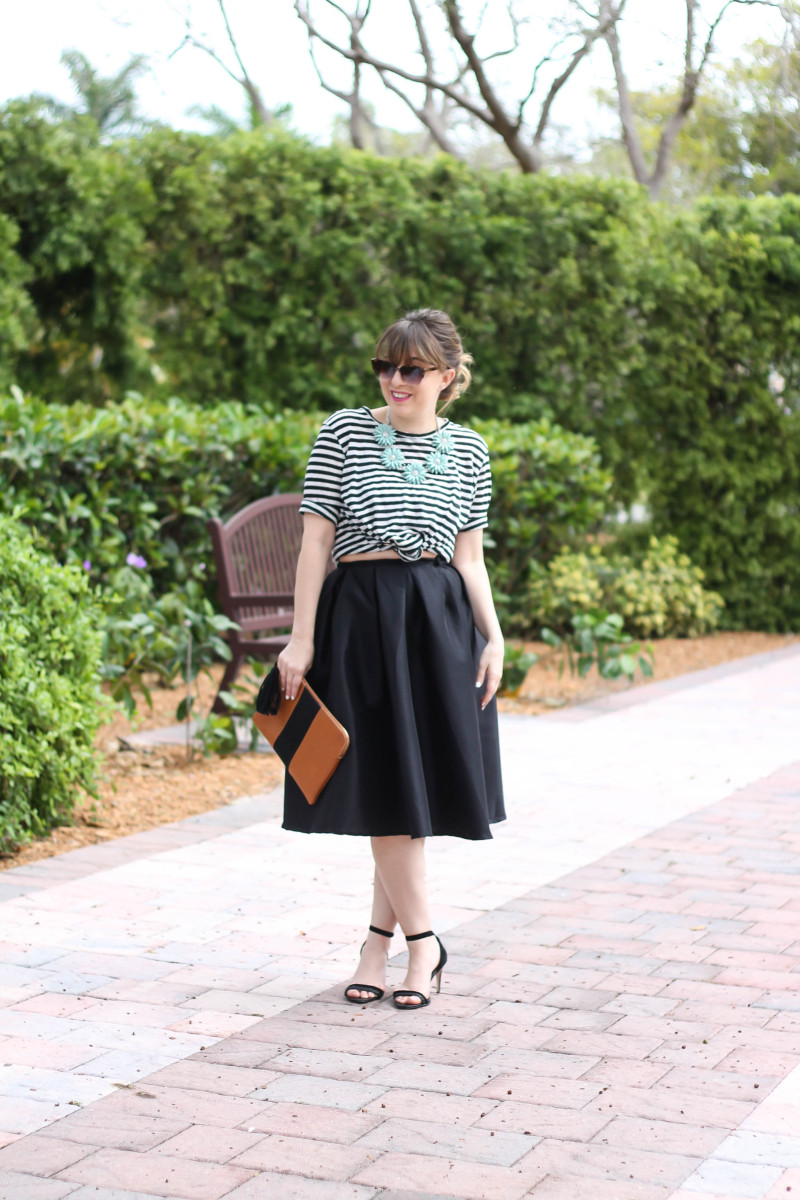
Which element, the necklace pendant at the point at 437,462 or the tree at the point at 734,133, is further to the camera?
the tree at the point at 734,133

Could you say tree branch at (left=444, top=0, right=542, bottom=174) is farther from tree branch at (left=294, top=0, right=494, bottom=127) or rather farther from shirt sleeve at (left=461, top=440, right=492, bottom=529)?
shirt sleeve at (left=461, top=440, right=492, bottom=529)

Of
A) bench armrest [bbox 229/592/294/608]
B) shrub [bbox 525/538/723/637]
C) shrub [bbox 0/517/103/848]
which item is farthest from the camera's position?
shrub [bbox 525/538/723/637]

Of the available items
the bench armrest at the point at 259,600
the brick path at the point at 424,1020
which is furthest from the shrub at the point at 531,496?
the brick path at the point at 424,1020

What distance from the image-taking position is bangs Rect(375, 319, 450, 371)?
12.2 feet

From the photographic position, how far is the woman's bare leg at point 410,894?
3.75m

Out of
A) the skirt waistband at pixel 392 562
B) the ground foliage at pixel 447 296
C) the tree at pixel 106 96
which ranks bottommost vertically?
the skirt waistband at pixel 392 562

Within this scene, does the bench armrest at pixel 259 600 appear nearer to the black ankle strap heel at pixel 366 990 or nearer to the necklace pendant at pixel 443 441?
the necklace pendant at pixel 443 441

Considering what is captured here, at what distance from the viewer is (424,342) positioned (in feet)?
12.2

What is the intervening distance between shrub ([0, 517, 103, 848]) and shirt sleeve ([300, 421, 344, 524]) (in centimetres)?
170

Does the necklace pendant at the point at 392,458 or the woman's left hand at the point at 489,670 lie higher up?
the necklace pendant at the point at 392,458

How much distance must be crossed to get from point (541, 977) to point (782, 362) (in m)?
9.03

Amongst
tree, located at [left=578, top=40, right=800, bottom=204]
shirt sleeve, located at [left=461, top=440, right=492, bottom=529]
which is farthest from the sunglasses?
tree, located at [left=578, top=40, right=800, bottom=204]

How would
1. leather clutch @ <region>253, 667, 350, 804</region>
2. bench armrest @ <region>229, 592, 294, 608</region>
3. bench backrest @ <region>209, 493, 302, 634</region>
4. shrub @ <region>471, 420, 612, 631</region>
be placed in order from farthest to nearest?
shrub @ <region>471, 420, 612, 631</region> → bench backrest @ <region>209, 493, 302, 634</region> → bench armrest @ <region>229, 592, 294, 608</region> → leather clutch @ <region>253, 667, 350, 804</region>

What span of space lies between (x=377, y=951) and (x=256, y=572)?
12.7 feet
